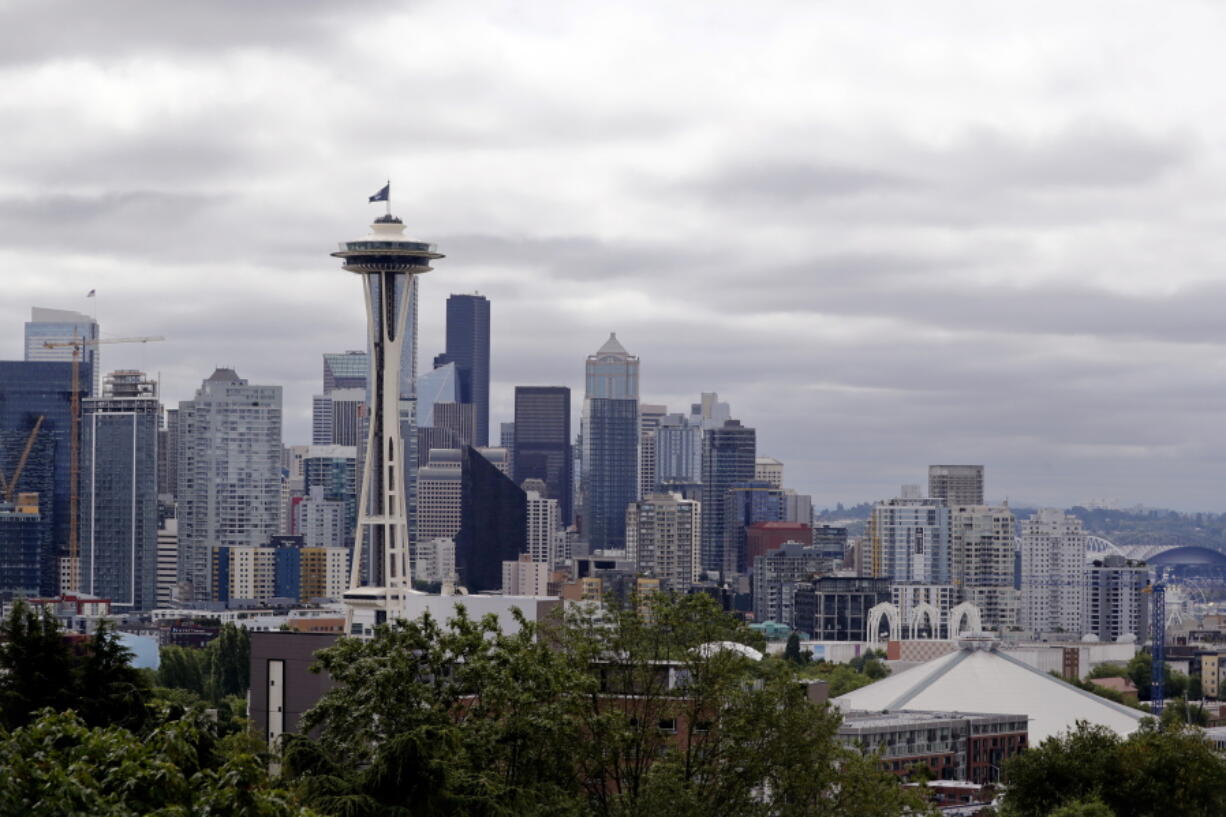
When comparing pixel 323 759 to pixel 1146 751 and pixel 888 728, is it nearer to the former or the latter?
pixel 1146 751

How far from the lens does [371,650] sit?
44062 millimetres

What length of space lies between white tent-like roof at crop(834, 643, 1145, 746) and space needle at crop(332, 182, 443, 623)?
34.6m

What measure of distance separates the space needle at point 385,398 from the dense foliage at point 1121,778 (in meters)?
86.4

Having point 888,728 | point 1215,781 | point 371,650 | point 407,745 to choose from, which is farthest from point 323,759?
point 888,728

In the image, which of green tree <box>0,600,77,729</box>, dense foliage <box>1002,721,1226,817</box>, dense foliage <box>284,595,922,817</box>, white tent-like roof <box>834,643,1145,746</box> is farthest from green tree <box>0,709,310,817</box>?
white tent-like roof <box>834,643,1145,746</box>

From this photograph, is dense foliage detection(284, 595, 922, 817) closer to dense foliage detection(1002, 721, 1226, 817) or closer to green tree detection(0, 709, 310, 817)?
green tree detection(0, 709, 310, 817)

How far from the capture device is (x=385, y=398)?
157125 millimetres

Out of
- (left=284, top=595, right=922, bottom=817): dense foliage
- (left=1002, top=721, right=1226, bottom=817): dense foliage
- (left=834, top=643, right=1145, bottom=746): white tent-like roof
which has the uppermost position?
(left=284, top=595, right=922, bottom=817): dense foliage

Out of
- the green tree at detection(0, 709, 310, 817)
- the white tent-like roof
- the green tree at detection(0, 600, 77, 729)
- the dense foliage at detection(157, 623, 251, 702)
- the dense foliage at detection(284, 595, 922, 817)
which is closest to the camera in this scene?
the green tree at detection(0, 709, 310, 817)

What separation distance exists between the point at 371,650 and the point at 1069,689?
379ft

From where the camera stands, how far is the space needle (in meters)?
157

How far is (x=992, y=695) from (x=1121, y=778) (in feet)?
271

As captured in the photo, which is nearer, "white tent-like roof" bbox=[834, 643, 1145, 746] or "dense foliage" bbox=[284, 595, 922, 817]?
"dense foliage" bbox=[284, 595, 922, 817]

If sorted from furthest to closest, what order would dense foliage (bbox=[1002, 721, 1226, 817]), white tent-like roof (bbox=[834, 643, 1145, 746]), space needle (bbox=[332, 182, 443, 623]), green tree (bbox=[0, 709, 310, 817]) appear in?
space needle (bbox=[332, 182, 443, 623])
white tent-like roof (bbox=[834, 643, 1145, 746])
dense foliage (bbox=[1002, 721, 1226, 817])
green tree (bbox=[0, 709, 310, 817])
